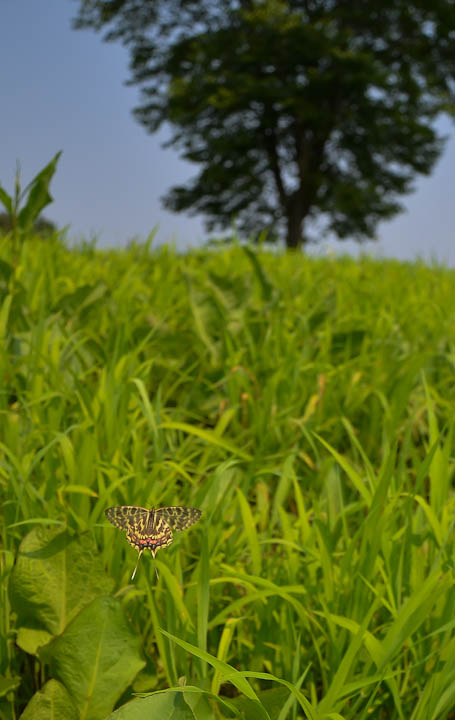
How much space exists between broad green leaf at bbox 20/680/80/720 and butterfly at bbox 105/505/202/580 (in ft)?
1.61

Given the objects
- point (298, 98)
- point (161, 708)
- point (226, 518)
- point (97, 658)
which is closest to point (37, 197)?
point (226, 518)

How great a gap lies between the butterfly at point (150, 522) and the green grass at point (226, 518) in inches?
9.3

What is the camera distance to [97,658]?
0.95m

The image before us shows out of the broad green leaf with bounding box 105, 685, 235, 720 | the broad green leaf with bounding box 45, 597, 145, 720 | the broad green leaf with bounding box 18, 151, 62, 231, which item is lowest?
the broad green leaf with bounding box 45, 597, 145, 720

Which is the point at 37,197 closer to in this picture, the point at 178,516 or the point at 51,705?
the point at 51,705

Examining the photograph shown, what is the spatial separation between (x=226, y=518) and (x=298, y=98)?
2000cm

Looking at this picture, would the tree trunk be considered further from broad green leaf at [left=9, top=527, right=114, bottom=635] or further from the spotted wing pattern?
the spotted wing pattern

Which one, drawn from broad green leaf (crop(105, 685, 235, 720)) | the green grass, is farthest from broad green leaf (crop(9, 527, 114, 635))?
broad green leaf (crop(105, 685, 235, 720))

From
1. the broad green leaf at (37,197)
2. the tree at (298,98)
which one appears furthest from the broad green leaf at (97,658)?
the tree at (298,98)

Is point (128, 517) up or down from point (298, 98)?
down

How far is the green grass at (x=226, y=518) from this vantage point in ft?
3.12

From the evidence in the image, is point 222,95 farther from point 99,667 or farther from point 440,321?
point 99,667

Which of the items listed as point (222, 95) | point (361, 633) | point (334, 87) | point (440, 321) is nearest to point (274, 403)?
point (361, 633)

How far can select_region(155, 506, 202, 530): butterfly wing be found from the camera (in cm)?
54
